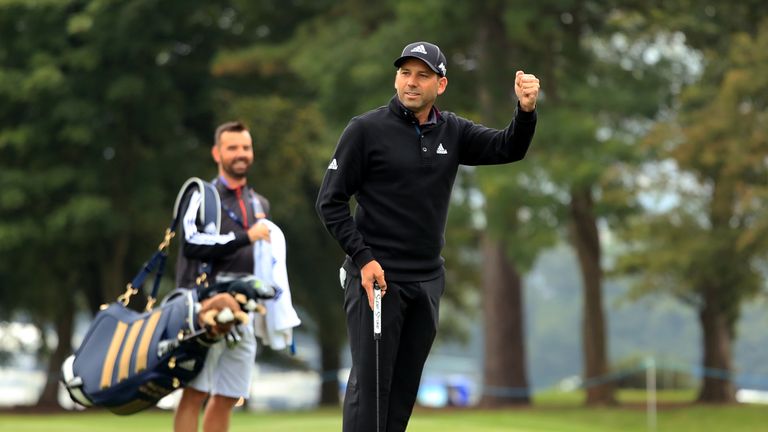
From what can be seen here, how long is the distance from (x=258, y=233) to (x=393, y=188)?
2.04m

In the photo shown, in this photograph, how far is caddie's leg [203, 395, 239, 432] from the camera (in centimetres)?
929

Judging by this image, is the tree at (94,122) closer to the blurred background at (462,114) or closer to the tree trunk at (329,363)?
the blurred background at (462,114)

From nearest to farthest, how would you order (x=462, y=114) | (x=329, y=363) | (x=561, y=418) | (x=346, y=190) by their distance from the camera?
1. (x=346, y=190)
2. (x=561, y=418)
3. (x=462, y=114)
4. (x=329, y=363)

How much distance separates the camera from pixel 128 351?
8547mm

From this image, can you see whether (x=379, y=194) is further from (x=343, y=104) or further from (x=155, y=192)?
(x=155, y=192)

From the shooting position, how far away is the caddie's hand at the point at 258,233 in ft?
29.3

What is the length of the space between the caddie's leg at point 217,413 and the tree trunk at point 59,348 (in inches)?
1107

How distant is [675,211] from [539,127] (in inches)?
173

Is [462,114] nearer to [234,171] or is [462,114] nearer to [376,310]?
[234,171]

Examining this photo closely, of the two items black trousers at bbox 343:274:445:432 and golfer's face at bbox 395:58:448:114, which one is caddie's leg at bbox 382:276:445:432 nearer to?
black trousers at bbox 343:274:445:432

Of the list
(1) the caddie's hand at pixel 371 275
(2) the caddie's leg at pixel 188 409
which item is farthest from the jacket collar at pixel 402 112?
(2) the caddie's leg at pixel 188 409

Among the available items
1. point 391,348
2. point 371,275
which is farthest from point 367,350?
point 371,275

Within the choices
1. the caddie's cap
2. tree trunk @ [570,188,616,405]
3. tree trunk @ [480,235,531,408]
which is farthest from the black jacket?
tree trunk @ [480,235,531,408]

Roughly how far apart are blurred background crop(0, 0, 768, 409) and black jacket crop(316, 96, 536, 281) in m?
17.9
